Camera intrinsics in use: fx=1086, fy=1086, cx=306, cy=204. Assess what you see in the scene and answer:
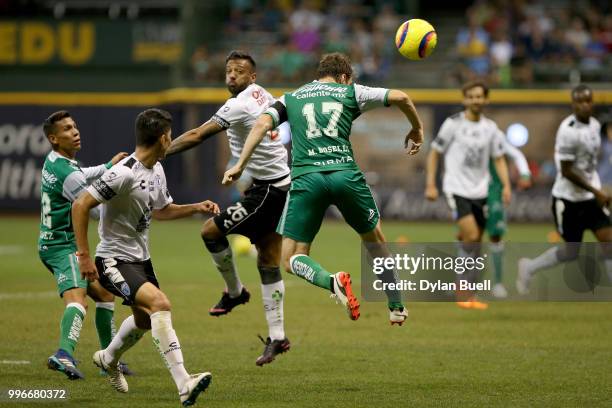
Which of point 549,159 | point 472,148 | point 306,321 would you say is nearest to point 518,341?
point 306,321

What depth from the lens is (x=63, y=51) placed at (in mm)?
32375

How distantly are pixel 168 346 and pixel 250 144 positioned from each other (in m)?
2.01

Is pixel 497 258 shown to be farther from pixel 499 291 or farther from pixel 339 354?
pixel 339 354

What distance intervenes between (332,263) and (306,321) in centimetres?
540

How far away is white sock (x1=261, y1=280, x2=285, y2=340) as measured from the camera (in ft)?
32.3

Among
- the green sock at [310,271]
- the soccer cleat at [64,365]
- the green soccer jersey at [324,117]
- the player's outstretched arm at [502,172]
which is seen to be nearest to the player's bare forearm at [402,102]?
the green soccer jersey at [324,117]

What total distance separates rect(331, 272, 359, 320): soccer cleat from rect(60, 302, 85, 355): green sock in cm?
221

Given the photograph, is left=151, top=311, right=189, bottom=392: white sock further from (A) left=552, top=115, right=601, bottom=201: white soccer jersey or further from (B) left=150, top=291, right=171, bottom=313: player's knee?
(A) left=552, top=115, right=601, bottom=201: white soccer jersey

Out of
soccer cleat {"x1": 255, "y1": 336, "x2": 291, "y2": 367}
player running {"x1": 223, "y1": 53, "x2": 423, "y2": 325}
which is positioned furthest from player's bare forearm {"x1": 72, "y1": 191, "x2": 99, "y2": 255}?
soccer cleat {"x1": 255, "y1": 336, "x2": 291, "y2": 367}

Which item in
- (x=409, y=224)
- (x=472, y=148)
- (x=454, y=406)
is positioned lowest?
(x=409, y=224)

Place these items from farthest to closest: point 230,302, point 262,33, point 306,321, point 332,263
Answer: point 262,33 < point 332,263 < point 306,321 < point 230,302

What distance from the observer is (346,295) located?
8.58 meters

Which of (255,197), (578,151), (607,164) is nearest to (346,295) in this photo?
(255,197)

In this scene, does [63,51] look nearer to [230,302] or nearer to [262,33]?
[262,33]
